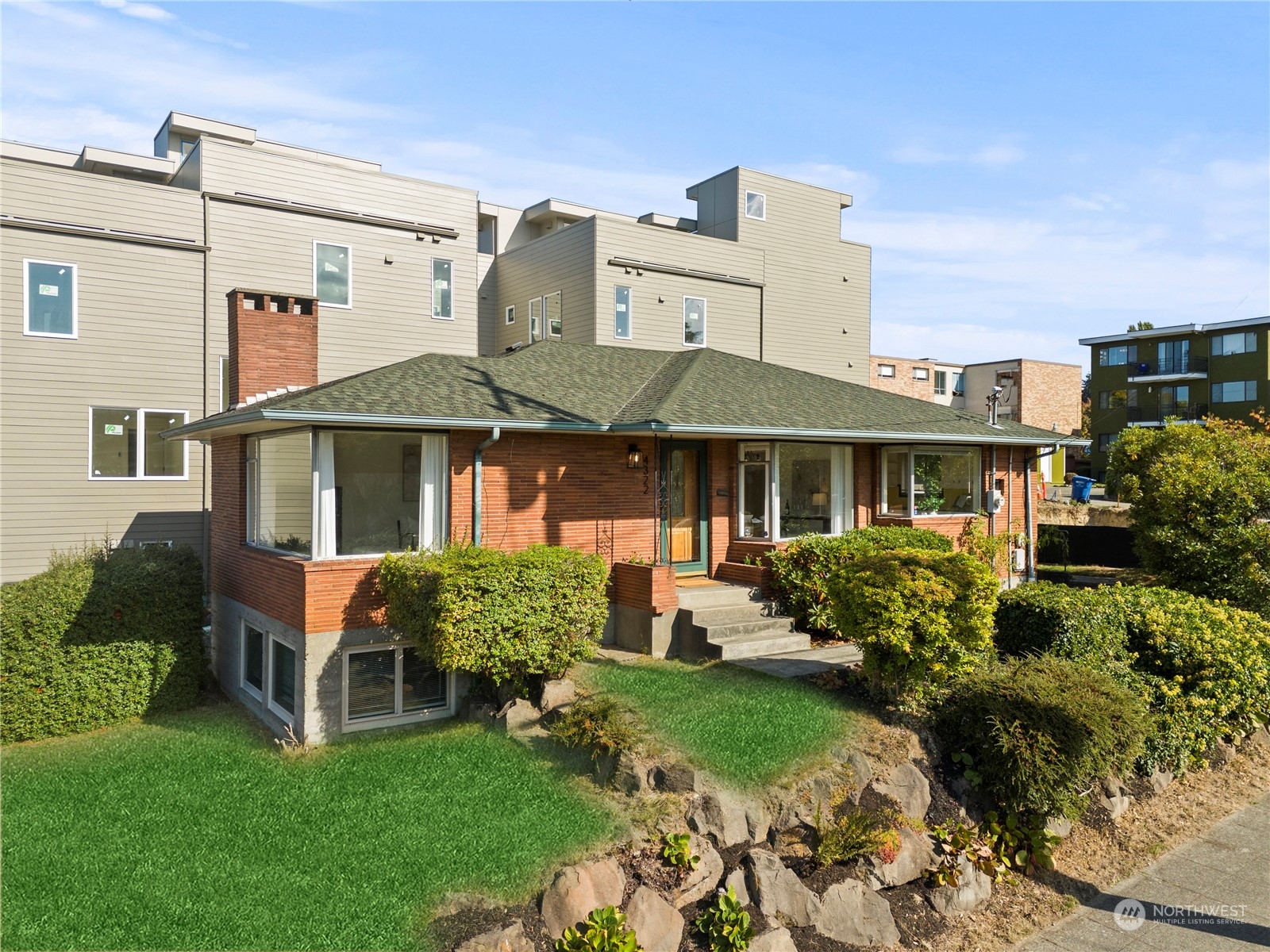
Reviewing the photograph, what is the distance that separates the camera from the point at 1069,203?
1430 cm

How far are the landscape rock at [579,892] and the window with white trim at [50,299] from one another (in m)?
14.5

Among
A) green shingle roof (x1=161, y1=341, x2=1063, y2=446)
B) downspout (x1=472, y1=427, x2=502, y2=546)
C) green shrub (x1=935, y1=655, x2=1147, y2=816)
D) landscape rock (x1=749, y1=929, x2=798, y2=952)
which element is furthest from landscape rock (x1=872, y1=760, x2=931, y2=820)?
downspout (x1=472, y1=427, x2=502, y2=546)

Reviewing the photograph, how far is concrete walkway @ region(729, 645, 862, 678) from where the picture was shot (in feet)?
36.9

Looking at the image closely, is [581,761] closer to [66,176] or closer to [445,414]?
[445,414]

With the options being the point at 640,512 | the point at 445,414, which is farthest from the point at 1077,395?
the point at 445,414

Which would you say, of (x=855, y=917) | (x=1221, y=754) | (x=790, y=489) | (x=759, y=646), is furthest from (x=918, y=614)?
(x=1221, y=754)

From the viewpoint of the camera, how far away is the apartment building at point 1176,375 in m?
46.8

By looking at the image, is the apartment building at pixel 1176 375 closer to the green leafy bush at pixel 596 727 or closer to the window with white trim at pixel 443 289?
the window with white trim at pixel 443 289

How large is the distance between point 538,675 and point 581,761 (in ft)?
5.97

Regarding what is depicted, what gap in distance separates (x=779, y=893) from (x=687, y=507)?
25.2ft

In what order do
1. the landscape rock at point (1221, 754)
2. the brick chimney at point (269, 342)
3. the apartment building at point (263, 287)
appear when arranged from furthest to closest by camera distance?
the apartment building at point (263, 287)
the brick chimney at point (269, 342)
the landscape rock at point (1221, 754)

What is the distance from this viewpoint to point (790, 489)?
14852 millimetres

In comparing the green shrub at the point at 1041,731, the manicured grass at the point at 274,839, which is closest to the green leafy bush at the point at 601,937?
A: the manicured grass at the point at 274,839

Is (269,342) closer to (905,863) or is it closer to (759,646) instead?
(759,646)
